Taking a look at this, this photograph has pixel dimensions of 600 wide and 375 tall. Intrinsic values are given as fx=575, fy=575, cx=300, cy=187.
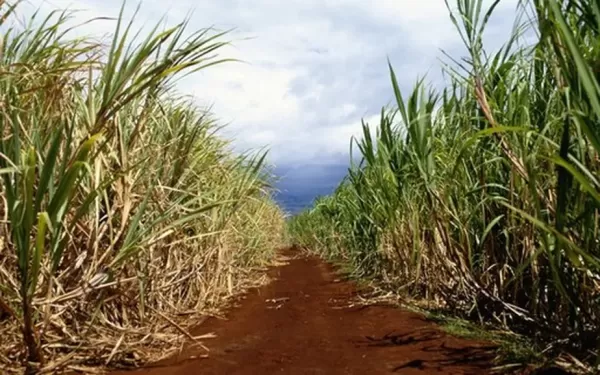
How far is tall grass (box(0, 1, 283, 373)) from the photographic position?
1.90 m

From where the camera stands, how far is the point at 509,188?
2562mm

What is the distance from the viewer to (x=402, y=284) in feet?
13.6

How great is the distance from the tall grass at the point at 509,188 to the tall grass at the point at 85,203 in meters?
1.20

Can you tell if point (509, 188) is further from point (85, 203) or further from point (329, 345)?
point (85, 203)

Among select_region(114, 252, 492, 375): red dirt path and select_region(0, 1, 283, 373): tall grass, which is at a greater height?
select_region(0, 1, 283, 373): tall grass

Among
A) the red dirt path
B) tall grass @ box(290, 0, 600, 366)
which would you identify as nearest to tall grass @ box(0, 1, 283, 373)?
the red dirt path

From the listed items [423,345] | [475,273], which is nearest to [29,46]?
[423,345]

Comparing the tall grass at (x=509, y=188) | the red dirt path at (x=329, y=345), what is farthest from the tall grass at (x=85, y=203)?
the tall grass at (x=509, y=188)

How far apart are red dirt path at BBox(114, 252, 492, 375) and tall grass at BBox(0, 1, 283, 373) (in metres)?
0.27

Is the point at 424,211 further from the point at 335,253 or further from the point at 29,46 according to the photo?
the point at 335,253

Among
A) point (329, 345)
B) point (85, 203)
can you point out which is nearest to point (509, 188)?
point (329, 345)

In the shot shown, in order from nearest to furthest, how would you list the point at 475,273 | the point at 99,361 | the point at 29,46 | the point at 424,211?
the point at 99,361 → the point at 29,46 → the point at 475,273 → the point at 424,211

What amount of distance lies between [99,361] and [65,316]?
23cm

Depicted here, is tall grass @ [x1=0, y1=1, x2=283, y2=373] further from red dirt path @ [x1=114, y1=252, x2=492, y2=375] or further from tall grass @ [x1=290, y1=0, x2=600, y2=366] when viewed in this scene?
tall grass @ [x1=290, y1=0, x2=600, y2=366]
